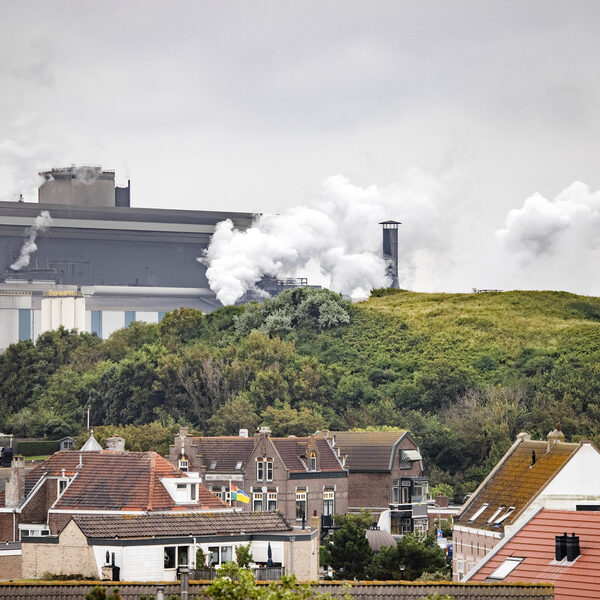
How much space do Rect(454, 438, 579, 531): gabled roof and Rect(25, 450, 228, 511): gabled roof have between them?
345 inches

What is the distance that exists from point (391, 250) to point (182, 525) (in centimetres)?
13487

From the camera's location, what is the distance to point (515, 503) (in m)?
66.3

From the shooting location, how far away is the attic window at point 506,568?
149 ft

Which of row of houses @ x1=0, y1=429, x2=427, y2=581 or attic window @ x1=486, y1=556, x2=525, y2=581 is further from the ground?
row of houses @ x1=0, y1=429, x2=427, y2=581

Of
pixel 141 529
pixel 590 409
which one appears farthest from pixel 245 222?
pixel 141 529

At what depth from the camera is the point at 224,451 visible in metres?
96.4

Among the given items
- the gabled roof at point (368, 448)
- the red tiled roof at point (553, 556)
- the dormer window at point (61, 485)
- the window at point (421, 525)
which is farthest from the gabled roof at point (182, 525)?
the gabled roof at point (368, 448)

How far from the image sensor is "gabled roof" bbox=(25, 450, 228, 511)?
206 feet

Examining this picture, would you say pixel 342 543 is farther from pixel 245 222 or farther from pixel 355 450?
pixel 245 222

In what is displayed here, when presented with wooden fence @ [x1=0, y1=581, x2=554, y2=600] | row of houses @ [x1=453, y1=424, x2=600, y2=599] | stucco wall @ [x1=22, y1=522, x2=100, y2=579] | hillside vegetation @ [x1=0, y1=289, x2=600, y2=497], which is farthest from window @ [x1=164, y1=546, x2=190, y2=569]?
hillside vegetation @ [x1=0, y1=289, x2=600, y2=497]

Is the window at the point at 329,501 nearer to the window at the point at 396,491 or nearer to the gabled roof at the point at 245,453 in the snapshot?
the gabled roof at the point at 245,453

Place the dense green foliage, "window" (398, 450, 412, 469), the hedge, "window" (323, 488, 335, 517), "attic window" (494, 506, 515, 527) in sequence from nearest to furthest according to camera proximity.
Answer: "attic window" (494, 506, 515, 527)
the dense green foliage
"window" (323, 488, 335, 517)
"window" (398, 450, 412, 469)
the hedge

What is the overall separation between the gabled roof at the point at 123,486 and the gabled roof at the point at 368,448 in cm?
3382

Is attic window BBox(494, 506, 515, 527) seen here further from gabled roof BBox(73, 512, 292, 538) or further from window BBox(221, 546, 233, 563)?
window BBox(221, 546, 233, 563)
